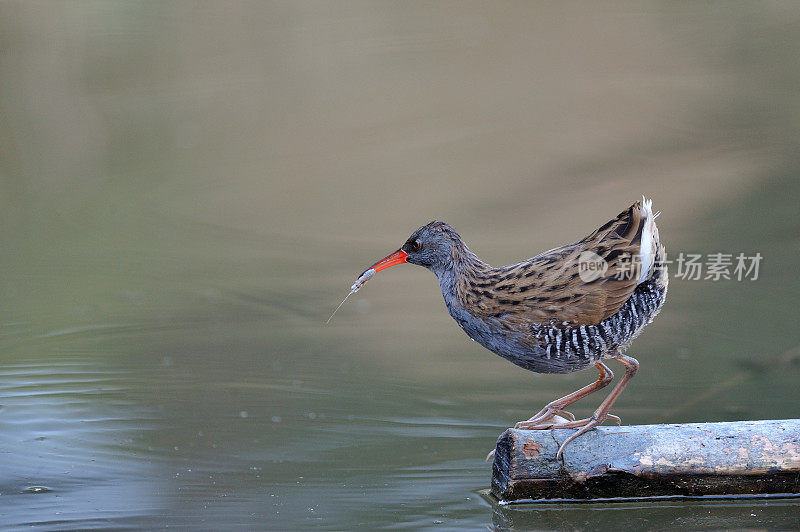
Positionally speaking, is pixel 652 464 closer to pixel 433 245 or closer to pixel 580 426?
pixel 580 426

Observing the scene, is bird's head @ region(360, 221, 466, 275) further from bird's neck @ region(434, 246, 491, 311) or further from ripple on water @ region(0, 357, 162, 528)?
ripple on water @ region(0, 357, 162, 528)

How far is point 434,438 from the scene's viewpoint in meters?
6.04

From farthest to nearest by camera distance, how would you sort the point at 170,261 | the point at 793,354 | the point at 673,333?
1. the point at 170,261
2. the point at 673,333
3. the point at 793,354

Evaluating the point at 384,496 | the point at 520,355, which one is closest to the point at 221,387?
the point at 384,496

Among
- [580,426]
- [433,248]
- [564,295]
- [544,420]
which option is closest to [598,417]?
[580,426]

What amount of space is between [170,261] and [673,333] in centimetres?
417

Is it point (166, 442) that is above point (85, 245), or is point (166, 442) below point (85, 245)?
below

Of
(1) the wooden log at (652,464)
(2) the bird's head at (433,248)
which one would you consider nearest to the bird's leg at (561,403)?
(1) the wooden log at (652,464)

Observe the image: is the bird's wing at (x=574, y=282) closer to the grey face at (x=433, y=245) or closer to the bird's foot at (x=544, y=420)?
the grey face at (x=433, y=245)

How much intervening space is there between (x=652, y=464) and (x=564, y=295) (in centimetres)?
83

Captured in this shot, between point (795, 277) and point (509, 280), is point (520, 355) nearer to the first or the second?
point (509, 280)

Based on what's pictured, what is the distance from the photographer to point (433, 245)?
536cm

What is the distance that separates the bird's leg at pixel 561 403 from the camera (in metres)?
5.40

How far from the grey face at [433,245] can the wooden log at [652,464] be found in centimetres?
85
